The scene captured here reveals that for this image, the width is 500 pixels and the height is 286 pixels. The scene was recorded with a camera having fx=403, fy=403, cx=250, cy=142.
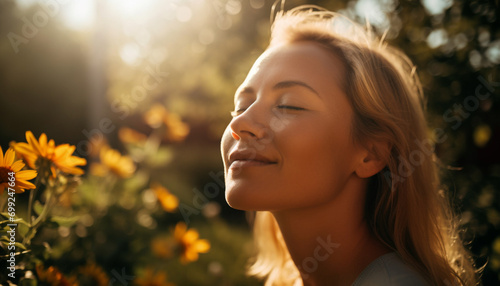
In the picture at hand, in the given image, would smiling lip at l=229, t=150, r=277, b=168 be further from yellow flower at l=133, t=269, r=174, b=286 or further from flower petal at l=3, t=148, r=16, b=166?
yellow flower at l=133, t=269, r=174, b=286

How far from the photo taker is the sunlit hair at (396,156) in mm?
1397

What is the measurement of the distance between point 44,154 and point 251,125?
1.95 feet

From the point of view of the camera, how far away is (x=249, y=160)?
1.29 meters

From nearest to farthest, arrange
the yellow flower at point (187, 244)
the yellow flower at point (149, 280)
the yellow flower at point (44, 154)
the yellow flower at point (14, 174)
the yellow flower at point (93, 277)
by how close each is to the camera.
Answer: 1. the yellow flower at point (14, 174)
2. the yellow flower at point (44, 154)
3. the yellow flower at point (93, 277)
4. the yellow flower at point (149, 280)
5. the yellow flower at point (187, 244)

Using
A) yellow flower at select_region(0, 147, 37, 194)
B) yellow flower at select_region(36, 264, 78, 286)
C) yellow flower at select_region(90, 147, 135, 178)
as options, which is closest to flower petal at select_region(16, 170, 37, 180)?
yellow flower at select_region(0, 147, 37, 194)

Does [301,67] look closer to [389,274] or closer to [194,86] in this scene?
[389,274]

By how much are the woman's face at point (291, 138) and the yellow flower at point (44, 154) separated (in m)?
0.48

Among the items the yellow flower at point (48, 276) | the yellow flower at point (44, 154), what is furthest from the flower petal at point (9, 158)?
the yellow flower at point (48, 276)

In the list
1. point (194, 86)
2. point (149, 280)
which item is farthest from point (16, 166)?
point (194, 86)

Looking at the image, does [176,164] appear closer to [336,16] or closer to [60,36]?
[60,36]

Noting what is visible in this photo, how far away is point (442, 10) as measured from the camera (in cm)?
196

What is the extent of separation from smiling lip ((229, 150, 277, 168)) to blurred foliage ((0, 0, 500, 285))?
0.90 metres

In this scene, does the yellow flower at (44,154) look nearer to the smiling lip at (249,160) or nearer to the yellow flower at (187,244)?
the smiling lip at (249,160)

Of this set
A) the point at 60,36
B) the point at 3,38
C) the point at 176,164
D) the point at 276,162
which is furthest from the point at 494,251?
the point at 60,36
